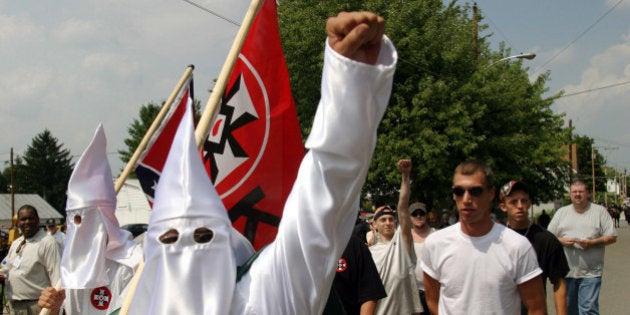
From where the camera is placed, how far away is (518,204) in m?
5.24

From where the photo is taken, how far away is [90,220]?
4582 millimetres

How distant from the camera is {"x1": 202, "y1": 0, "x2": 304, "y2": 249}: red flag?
4203 millimetres

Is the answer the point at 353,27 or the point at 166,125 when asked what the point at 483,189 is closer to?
the point at 166,125

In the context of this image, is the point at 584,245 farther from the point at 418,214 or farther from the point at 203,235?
the point at 203,235

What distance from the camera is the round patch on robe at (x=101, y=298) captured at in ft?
15.6

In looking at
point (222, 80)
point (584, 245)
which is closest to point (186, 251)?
point (222, 80)

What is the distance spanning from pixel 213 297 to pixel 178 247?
17 cm

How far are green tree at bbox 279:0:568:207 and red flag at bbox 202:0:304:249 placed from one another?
15271 millimetres

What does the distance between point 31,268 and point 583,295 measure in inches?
245

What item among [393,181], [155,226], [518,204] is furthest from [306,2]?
[155,226]

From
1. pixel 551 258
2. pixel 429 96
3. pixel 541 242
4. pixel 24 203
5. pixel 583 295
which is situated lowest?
pixel 24 203

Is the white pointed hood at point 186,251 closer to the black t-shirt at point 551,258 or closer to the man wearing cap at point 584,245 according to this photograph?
the black t-shirt at point 551,258

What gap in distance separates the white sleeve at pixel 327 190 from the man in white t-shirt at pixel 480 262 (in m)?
2.25

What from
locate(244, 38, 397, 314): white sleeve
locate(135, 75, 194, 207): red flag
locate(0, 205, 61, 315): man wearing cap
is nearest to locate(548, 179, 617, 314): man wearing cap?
locate(135, 75, 194, 207): red flag
